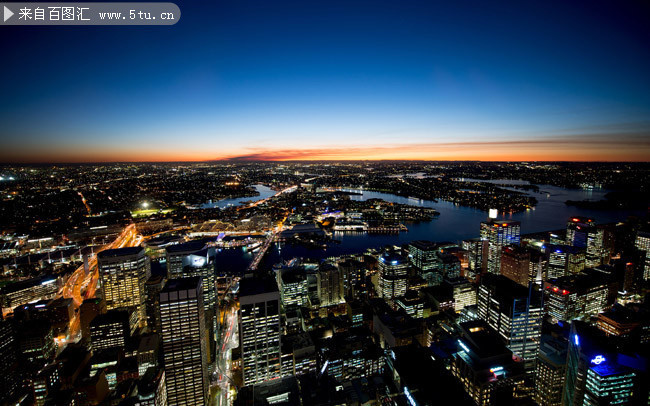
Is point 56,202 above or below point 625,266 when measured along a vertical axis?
above

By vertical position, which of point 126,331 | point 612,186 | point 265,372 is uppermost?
point 612,186

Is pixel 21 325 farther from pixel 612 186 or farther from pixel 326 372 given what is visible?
pixel 612 186

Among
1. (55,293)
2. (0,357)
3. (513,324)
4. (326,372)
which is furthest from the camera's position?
(55,293)

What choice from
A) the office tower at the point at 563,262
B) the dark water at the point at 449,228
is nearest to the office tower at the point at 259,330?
the dark water at the point at 449,228

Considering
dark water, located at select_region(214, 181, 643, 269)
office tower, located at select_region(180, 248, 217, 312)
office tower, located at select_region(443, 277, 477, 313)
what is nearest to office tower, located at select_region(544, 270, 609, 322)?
office tower, located at select_region(443, 277, 477, 313)

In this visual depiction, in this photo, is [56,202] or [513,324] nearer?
[513,324]

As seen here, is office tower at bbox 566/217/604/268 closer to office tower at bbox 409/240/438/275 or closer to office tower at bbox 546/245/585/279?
office tower at bbox 546/245/585/279

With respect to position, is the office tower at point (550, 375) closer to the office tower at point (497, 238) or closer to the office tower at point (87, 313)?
the office tower at point (497, 238)

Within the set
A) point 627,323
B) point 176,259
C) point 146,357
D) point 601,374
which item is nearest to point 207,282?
point 176,259

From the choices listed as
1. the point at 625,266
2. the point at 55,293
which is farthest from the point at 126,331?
the point at 625,266
